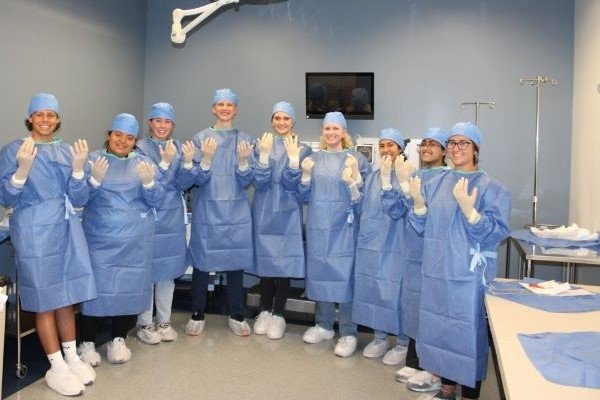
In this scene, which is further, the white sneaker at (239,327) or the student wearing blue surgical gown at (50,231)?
the white sneaker at (239,327)

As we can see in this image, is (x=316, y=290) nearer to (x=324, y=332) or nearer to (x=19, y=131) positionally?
(x=324, y=332)

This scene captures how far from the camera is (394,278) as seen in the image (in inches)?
123

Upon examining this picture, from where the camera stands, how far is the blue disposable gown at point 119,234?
9.57 feet

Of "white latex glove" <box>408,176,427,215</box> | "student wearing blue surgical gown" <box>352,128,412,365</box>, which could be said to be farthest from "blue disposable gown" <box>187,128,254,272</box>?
"white latex glove" <box>408,176,427,215</box>

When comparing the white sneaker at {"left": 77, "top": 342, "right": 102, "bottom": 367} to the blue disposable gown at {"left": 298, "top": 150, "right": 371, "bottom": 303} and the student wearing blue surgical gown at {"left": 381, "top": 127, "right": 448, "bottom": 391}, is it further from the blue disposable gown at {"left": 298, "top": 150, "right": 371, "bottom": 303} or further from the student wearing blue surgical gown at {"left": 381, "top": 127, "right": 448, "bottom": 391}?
the student wearing blue surgical gown at {"left": 381, "top": 127, "right": 448, "bottom": 391}

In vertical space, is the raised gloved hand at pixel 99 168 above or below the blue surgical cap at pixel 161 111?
below

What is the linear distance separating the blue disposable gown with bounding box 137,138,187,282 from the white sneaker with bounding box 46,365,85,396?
0.79 metres

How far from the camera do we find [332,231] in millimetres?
3350

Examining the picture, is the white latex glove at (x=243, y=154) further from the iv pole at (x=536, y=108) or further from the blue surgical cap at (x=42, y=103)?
the iv pole at (x=536, y=108)

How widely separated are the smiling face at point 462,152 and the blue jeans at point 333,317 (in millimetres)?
1329

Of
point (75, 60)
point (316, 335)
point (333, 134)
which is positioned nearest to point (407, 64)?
point (333, 134)

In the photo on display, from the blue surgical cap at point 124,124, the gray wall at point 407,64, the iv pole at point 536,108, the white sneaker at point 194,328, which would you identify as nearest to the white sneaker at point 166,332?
the white sneaker at point 194,328

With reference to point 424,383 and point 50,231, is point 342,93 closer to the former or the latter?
point 424,383

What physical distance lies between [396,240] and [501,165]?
1.75m
